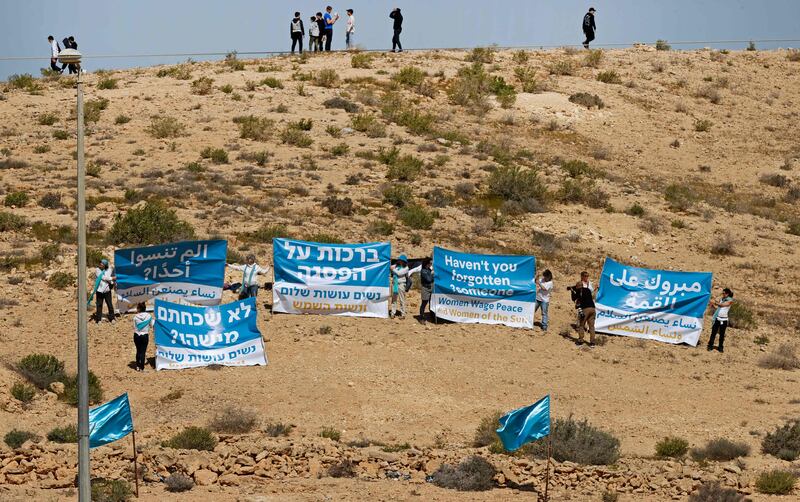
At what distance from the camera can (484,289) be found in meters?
24.7

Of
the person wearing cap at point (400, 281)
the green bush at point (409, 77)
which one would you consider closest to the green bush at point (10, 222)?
the person wearing cap at point (400, 281)

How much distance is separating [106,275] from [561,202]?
15.8 meters

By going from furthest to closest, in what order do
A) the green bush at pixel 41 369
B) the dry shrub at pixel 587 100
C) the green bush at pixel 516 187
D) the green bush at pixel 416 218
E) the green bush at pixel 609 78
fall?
1. the green bush at pixel 609 78
2. the dry shrub at pixel 587 100
3. the green bush at pixel 516 187
4. the green bush at pixel 416 218
5. the green bush at pixel 41 369

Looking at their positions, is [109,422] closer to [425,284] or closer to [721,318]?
[425,284]

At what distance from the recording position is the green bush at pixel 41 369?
68.8ft

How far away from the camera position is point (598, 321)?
25062mm

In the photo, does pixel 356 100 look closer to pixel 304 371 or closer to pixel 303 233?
pixel 303 233

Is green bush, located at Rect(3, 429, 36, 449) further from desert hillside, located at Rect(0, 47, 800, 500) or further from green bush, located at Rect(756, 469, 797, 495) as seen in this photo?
green bush, located at Rect(756, 469, 797, 495)

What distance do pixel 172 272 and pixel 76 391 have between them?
12.0 ft

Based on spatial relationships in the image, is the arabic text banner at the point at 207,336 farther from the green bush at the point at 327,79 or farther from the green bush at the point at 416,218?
the green bush at the point at 327,79

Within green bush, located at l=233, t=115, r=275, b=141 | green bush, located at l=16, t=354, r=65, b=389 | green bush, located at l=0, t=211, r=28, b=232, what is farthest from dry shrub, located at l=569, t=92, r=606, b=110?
green bush, located at l=16, t=354, r=65, b=389

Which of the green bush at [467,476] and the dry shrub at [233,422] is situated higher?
the green bush at [467,476]

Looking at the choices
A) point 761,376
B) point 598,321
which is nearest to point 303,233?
point 598,321

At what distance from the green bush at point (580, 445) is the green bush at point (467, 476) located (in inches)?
55.8
